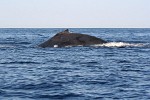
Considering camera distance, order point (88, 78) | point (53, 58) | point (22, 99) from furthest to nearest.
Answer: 1. point (53, 58)
2. point (88, 78)
3. point (22, 99)

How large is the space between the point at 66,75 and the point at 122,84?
4.38m

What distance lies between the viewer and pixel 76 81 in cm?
2294

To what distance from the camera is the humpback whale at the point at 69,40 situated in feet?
156

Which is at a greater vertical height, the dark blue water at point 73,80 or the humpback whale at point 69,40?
the humpback whale at point 69,40

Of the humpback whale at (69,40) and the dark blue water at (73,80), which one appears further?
the humpback whale at (69,40)

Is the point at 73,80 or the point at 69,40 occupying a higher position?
the point at 69,40

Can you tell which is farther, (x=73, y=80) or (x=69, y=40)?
(x=69, y=40)

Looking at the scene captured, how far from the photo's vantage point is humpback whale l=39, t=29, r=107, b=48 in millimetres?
47625

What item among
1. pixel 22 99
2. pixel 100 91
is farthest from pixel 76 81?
pixel 22 99

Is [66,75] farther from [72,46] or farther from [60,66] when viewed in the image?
[72,46]

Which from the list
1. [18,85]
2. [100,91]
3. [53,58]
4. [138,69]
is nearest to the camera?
[100,91]

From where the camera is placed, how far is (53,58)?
36.1 metres

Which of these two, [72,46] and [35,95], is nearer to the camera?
[35,95]

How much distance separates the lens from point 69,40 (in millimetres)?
48219
